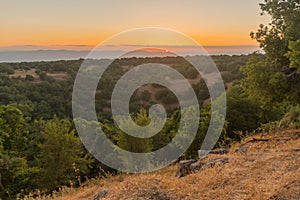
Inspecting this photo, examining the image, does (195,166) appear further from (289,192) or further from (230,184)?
(289,192)

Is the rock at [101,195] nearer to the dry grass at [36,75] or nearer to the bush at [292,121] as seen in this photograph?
the bush at [292,121]

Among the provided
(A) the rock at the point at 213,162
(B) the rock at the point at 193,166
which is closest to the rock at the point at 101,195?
(B) the rock at the point at 193,166

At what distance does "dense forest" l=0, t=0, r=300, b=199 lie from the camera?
15.7 m

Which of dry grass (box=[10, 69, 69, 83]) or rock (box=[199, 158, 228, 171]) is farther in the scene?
dry grass (box=[10, 69, 69, 83])

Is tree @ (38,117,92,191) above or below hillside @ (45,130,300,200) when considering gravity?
below

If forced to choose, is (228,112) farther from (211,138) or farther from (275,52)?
(275,52)

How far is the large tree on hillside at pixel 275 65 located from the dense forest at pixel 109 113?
4 cm

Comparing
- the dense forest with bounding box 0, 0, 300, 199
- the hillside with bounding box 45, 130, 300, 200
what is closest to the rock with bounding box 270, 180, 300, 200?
the hillside with bounding box 45, 130, 300, 200

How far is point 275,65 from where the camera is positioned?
1603 centimetres

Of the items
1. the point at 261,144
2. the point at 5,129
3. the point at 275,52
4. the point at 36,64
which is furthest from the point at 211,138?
the point at 36,64

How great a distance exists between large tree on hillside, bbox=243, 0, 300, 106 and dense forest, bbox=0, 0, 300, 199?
0.14ft

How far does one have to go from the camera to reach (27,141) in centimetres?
2986

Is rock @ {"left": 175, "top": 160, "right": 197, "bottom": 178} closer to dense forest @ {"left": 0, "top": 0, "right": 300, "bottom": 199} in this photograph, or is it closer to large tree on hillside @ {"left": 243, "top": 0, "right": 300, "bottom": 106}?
dense forest @ {"left": 0, "top": 0, "right": 300, "bottom": 199}

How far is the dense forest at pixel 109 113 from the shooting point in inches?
616
